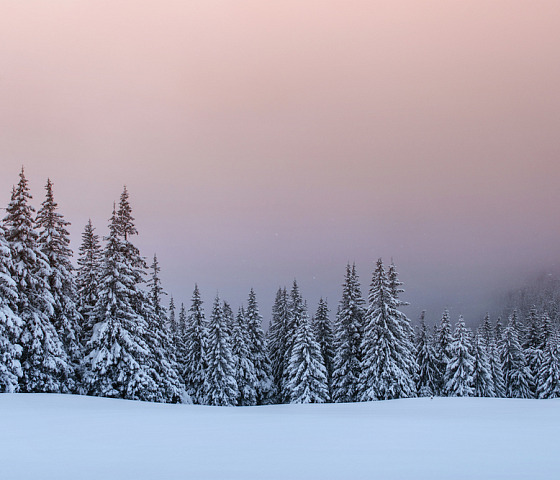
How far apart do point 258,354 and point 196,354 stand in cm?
749

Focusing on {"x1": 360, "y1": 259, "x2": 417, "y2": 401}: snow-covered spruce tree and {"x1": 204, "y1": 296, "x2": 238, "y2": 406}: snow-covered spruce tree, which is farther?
{"x1": 204, "y1": 296, "x2": 238, "y2": 406}: snow-covered spruce tree

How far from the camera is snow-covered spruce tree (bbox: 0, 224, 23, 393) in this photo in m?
20.3

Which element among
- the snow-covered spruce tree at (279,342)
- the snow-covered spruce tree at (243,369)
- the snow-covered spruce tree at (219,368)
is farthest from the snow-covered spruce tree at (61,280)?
the snow-covered spruce tree at (279,342)

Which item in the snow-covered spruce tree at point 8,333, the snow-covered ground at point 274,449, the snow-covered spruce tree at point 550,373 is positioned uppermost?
the snow-covered spruce tree at point 8,333

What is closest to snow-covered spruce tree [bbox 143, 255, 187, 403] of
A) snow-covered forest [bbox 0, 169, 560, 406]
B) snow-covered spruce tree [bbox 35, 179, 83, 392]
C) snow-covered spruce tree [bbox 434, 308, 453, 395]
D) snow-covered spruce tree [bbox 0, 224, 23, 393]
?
snow-covered forest [bbox 0, 169, 560, 406]

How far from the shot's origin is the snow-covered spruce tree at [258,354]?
43.9 m

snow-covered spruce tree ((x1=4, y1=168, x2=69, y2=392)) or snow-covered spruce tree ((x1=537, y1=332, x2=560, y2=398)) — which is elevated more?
snow-covered spruce tree ((x1=4, y1=168, x2=69, y2=392))

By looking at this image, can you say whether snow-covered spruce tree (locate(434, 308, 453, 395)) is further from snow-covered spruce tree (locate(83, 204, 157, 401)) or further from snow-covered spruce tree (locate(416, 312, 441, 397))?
snow-covered spruce tree (locate(83, 204, 157, 401))

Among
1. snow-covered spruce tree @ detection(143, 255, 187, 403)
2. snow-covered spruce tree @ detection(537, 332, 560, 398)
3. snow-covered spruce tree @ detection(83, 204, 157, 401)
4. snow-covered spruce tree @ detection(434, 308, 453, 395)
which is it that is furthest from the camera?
snow-covered spruce tree @ detection(537, 332, 560, 398)

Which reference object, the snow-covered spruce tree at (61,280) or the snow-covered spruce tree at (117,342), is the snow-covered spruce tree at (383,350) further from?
the snow-covered spruce tree at (61,280)

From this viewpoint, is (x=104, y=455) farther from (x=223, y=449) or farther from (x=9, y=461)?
(x=223, y=449)

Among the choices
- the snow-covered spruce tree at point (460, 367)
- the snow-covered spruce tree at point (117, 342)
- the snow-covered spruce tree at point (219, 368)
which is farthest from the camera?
the snow-covered spruce tree at point (460, 367)

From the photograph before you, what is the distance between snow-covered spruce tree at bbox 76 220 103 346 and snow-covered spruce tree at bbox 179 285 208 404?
11.8 metres

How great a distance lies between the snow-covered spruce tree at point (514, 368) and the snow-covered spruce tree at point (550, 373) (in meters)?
1.94
